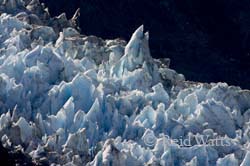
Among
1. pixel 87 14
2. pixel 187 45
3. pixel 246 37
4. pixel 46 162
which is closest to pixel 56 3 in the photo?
pixel 87 14

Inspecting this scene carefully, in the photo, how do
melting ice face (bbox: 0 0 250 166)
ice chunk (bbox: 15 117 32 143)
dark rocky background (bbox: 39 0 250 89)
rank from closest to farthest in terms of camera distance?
1. melting ice face (bbox: 0 0 250 166)
2. ice chunk (bbox: 15 117 32 143)
3. dark rocky background (bbox: 39 0 250 89)

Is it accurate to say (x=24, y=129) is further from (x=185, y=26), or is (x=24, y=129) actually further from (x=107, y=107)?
(x=185, y=26)

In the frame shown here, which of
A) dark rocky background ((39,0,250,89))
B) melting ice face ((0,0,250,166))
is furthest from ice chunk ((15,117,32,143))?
dark rocky background ((39,0,250,89))

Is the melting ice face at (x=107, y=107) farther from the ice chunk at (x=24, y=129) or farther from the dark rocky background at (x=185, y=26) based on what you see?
the dark rocky background at (x=185, y=26)

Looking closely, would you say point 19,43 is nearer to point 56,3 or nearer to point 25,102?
point 25,102

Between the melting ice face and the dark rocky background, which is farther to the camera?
the dark rocky background

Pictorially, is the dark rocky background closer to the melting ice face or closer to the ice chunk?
the melting ice face

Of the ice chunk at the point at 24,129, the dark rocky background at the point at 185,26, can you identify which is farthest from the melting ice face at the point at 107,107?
the dark rocky background at the point at 185,26
